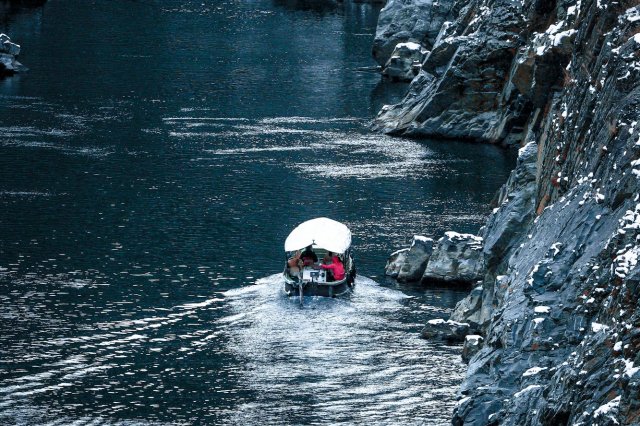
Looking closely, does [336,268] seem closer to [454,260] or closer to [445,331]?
[454,260]

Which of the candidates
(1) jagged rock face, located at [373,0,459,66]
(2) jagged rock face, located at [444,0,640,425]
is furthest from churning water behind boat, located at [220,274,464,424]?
(1) jagged rock face, located at [373,0,459,66]

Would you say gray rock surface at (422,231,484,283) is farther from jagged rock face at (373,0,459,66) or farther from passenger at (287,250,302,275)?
jagged rock face at (373,0,459,66)

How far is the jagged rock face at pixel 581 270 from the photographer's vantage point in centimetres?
3241

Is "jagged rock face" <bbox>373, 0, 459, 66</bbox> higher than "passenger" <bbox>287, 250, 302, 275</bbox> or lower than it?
higher

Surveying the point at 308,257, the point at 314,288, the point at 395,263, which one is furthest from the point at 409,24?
the point at 314,288

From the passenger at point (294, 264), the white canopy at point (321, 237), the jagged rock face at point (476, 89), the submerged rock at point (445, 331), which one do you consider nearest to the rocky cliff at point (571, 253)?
the submerged rock at point (445, 331)

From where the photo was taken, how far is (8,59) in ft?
489

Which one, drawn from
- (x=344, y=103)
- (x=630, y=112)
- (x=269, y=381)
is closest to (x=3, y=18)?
(x=344, y=103)

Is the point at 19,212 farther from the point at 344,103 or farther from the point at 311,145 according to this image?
the point at 344,103

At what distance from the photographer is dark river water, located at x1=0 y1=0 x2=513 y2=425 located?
55.2 meters

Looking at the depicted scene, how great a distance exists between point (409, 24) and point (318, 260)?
100786mm

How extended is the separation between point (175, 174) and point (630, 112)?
64409mm

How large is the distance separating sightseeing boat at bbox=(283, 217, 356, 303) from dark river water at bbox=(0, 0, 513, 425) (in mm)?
1108

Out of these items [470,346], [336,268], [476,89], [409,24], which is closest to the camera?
[470,346]
